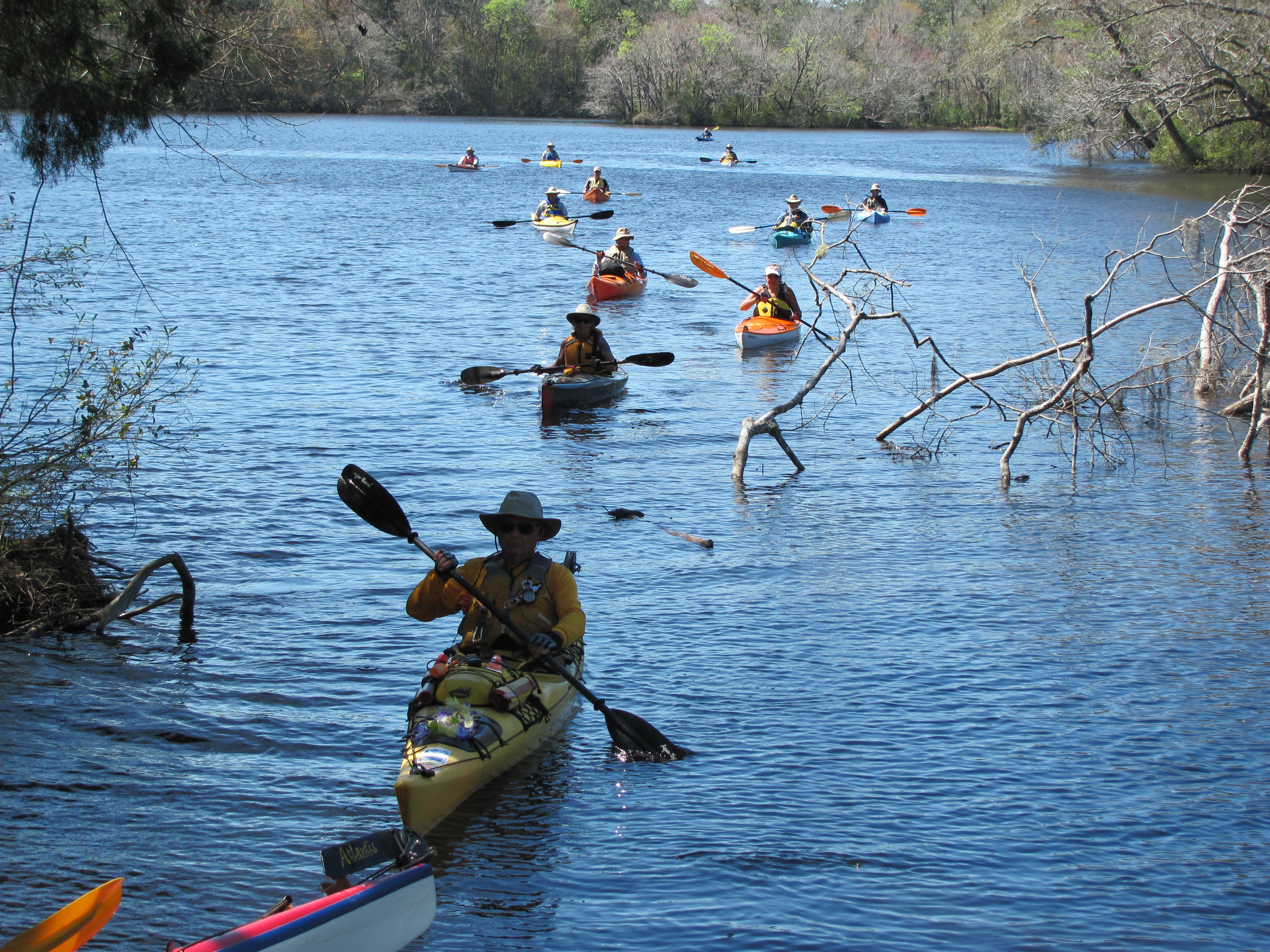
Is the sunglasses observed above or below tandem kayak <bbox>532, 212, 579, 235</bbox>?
below

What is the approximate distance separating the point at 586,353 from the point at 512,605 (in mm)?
10007

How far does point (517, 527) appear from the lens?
7879mm

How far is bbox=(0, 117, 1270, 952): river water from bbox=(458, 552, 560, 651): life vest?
2.65 ft

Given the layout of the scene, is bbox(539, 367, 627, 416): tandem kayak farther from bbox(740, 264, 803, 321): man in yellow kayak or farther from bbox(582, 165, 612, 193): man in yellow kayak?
bbox(582, 165, 612, 193): man in yellow kayak

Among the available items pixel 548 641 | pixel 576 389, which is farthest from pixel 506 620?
pixel 576 389

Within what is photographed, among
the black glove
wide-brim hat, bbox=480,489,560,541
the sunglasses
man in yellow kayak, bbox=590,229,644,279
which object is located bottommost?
the black glove

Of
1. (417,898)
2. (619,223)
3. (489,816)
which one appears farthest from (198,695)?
(619,223)

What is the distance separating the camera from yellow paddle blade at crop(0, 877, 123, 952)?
4.32m

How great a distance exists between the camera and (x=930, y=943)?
6.14 metres

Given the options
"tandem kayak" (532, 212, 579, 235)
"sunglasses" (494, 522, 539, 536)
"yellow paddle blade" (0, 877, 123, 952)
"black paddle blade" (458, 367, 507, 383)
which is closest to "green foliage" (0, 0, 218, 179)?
"sunglasses" (494, 522, 539, 536)

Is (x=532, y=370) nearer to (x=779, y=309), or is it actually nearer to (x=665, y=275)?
(x=779, y=309)

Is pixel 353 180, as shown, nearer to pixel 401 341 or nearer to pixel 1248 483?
pixel 401 341

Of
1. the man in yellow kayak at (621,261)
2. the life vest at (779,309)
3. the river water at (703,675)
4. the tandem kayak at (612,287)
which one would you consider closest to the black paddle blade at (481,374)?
the river water at (703,675)

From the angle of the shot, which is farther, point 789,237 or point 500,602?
point 789,237
